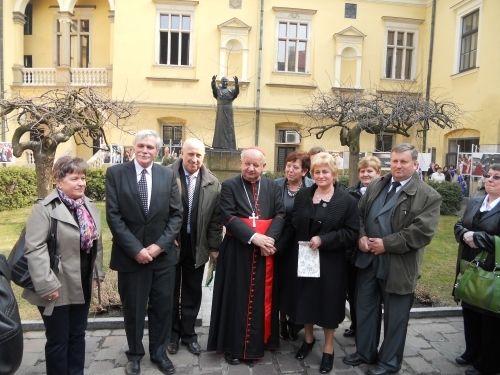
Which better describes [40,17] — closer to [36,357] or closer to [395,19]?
[395,19]

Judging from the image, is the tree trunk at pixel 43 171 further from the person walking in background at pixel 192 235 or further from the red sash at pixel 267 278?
the red sash at pixel 267 278

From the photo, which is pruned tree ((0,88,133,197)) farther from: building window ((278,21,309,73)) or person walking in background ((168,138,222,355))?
building window ((278,21,309,73))

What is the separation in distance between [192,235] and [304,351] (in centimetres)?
146

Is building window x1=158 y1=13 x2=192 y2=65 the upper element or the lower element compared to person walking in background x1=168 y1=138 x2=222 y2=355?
upper

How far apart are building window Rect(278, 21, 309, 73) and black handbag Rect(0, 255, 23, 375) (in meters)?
18.7

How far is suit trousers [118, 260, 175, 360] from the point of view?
3.58 meters

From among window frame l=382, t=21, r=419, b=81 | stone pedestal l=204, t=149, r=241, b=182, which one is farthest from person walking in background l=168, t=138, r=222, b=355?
window frame l=382, t=21, r=419, b=81

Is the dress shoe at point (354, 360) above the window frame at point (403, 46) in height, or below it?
below

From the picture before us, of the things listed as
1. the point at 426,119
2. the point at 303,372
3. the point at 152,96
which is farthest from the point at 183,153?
the point at 152,96

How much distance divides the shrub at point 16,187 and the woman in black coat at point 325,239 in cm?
1113

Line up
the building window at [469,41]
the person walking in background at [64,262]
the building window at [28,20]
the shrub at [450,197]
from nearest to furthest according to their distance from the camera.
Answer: the person walking in background at [64,262], the shrub at [450,197], the building window at [469,41], the building window at [28,20]

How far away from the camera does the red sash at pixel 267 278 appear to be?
3791 mm

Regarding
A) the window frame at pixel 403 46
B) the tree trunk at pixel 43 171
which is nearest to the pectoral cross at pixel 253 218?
the tree trunk at pixel 43 171

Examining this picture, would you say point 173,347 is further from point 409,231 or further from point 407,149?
point 407,149
